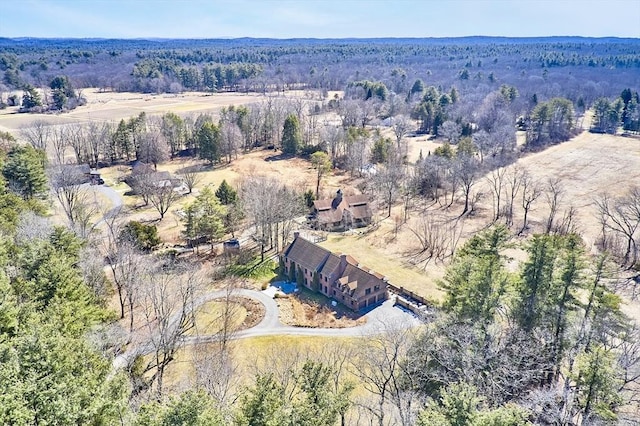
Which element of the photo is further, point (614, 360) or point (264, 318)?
point (264, 318)

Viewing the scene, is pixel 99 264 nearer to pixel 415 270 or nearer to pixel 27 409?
pixel 27 409

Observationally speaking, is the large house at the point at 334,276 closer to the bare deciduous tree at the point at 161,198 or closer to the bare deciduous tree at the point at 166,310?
the bare deciduous tree at the point at 166,310

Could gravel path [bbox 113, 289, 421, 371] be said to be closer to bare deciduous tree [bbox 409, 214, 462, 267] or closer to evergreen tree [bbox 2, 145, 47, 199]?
bare deciduous tree [bbox 409, 214, 462, 267]

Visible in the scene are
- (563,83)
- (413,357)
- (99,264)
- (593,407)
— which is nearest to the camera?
(593,407)

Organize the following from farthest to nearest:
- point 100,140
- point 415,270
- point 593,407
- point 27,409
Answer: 1. point 100,140
2. point 415,270
3. point 593,407
4. point 27,409

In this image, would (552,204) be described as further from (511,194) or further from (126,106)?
(126,106)

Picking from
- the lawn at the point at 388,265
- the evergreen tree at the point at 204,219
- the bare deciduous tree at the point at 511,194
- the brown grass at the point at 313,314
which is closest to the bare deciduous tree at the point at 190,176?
the evergreen tree at the point at 204,219

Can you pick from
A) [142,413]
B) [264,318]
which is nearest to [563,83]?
[264,318]
